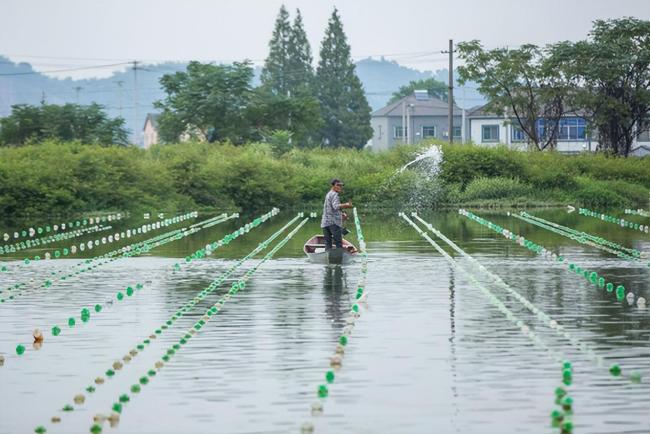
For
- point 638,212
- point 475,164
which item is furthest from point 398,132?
point 638,212

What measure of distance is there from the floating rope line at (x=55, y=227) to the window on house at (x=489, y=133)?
5714cm

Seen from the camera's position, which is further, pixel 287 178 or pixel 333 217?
pixel 287 178

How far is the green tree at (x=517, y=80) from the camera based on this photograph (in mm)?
77688

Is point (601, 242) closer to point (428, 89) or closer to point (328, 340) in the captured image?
point (328, 340)

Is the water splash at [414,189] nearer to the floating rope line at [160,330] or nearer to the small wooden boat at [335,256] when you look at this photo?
the floating rope line at [160,330]

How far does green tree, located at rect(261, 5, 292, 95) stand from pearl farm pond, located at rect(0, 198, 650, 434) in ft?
263

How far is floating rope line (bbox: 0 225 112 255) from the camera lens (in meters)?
35.5

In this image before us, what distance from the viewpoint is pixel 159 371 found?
14836mm

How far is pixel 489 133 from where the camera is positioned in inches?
4264

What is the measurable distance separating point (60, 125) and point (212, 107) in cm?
1049

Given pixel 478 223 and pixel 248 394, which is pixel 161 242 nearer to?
pixel 478 223

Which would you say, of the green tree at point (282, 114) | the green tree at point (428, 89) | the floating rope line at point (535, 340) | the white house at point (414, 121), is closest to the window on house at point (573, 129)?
the white house at point (414, 121)

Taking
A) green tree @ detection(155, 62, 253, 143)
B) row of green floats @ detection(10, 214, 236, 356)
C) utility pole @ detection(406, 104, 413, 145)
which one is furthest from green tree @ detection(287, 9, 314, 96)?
row of green floats @ detection(10, 214, 236, 356)

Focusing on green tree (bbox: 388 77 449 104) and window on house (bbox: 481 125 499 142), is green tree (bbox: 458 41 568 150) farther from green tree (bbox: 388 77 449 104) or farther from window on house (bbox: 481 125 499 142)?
green tree (bbox: 388 77 449 104)
